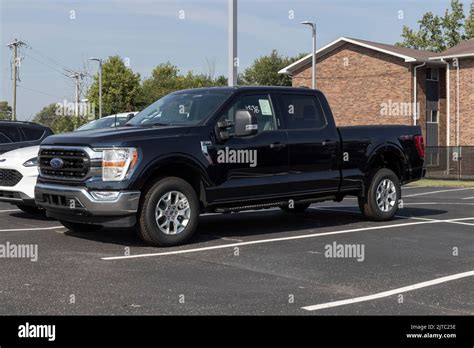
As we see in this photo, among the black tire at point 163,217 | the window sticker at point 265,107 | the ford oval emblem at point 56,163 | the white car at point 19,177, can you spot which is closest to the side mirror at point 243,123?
the window sticker at point 265,107

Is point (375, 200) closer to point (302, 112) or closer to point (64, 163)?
point (302, 112)

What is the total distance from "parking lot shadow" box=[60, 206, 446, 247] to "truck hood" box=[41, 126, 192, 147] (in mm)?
1373

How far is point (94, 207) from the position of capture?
763 centimetres

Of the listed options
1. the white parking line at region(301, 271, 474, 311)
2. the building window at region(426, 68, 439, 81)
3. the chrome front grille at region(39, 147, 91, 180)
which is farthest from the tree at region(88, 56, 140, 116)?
the white parking line at region(301, 271, 474, 311)

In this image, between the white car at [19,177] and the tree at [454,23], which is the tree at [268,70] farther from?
the white car at [19,177]

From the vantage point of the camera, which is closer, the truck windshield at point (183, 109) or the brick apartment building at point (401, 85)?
the truck windshield at point (183, 109)

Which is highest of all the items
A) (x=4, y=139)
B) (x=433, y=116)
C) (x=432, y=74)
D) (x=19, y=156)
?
(x=432, y=74)

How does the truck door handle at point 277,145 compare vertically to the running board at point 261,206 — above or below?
above

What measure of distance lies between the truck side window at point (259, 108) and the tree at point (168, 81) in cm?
5844

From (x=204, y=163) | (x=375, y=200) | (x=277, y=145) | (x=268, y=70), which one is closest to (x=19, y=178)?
(x=204, y=163)

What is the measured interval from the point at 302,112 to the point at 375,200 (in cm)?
200

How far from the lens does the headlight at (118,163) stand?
7609 mm

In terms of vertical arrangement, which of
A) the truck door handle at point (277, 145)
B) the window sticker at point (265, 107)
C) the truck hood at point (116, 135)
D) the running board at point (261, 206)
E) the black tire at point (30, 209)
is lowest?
the black tire at point (30, 209)

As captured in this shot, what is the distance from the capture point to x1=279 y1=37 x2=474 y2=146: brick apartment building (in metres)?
34.3
